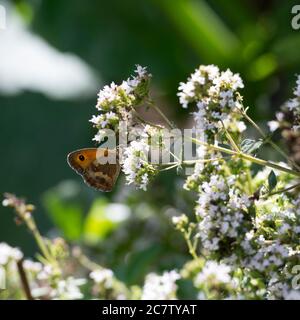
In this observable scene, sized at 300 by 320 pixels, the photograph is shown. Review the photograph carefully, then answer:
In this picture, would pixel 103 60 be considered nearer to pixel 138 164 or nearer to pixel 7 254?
pixel 7 254

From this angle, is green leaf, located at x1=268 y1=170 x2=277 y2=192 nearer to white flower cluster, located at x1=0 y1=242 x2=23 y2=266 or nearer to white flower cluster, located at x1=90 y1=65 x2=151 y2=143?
white flower cluster, located at x1=90 y1=65 x2=151 y2=143

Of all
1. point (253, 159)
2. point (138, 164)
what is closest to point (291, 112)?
point (253, 159)

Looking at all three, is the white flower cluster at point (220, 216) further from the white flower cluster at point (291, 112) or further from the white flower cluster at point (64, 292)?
the white flower cluster at point (64, 292)

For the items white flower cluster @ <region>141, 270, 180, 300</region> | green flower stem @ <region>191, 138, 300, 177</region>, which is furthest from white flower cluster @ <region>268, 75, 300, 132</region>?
white flower cluster @ <region>141, 270, 180, 300</region>

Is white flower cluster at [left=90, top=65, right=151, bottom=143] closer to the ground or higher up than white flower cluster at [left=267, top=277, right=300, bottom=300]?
higher up

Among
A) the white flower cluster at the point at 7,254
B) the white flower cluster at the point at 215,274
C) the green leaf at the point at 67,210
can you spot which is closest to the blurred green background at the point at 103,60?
the green leaf at the point at 67,210
